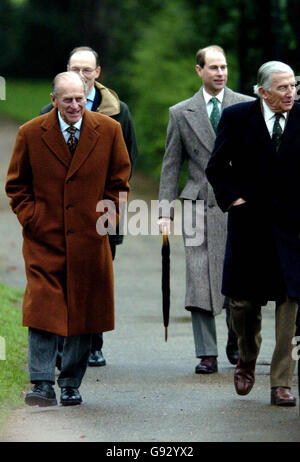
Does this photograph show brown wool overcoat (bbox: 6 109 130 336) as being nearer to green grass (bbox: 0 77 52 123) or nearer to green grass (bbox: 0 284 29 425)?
green grass (bbox: 0 284 29 425)

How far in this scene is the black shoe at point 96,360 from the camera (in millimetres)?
8898

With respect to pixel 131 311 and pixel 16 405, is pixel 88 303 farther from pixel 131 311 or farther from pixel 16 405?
pixel 131 311

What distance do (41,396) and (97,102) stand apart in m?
2.28

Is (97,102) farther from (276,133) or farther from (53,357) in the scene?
(53,357)

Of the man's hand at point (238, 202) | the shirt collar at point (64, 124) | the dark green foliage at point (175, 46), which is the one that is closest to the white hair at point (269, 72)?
the man's hand at point (238, 202)

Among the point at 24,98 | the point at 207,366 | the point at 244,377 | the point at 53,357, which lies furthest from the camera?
the point at 24,98

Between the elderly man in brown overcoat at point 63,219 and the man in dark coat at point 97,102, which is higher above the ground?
the man in dark coat at point 97,102

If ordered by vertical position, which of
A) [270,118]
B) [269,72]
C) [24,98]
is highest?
[24,98]

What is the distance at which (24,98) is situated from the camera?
4709cm

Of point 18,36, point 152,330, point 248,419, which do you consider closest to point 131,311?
point 152,330

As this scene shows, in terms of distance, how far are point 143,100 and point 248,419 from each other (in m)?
14.2

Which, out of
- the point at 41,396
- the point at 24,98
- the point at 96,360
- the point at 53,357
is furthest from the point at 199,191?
the point at 24,98

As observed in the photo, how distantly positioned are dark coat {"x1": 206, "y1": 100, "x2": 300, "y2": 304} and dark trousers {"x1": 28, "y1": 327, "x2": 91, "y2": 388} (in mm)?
902

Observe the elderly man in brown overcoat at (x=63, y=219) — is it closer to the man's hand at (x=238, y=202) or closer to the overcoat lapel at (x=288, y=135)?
the man's hand at (x=238, y=202)
